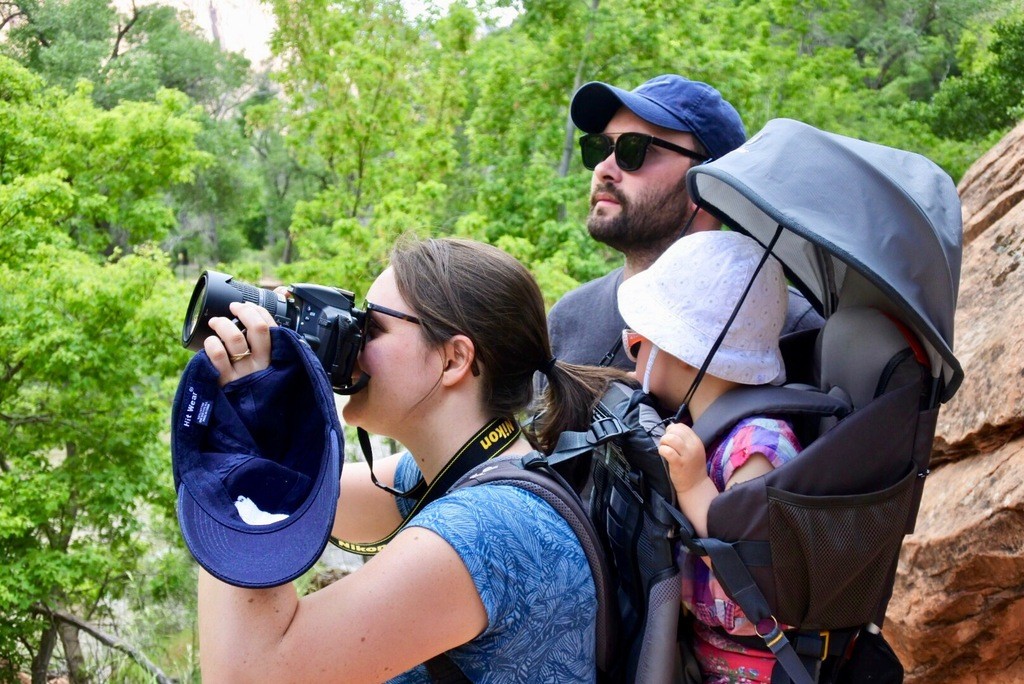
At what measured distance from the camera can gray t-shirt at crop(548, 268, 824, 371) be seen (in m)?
2.64

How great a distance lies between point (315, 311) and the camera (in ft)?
5.33

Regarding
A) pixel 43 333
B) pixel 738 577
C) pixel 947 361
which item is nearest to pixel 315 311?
pixel 738 577

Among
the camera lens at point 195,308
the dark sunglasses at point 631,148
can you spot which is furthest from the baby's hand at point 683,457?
the dark sunglasses at point 631,148

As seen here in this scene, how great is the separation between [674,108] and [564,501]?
162cm

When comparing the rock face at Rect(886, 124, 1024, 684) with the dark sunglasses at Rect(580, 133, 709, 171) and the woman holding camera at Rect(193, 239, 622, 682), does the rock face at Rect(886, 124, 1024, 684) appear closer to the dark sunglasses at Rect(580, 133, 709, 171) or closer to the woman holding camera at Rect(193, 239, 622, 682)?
the dark sunglasses at Rect(580, 133, 709, 171)

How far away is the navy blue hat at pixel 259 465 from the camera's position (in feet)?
4.13

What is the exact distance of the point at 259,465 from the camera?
1327 millimetres

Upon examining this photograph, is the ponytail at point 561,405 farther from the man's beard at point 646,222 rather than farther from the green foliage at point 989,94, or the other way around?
the green foliage at point 989,94

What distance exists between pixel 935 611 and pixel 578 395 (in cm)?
164

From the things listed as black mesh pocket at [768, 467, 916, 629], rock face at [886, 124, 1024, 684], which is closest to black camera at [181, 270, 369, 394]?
black mesh pocket at [768, 467, 916, 629]

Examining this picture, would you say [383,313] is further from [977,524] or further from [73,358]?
[73,358]

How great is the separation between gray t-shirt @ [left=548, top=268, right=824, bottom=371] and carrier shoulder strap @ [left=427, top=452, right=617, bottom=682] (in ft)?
3.27

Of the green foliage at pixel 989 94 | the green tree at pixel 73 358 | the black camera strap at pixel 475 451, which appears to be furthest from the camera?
the green tree at pixel 73 358

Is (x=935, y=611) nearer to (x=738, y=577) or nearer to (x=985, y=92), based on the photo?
(x=738, y=577)
